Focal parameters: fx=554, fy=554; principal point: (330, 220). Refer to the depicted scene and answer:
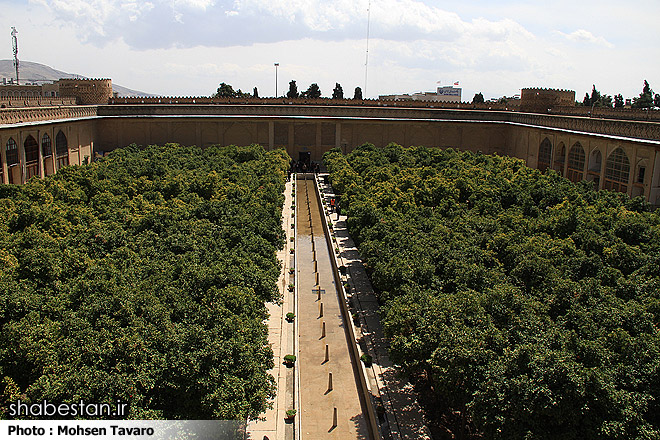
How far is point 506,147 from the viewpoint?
55531 millimetres

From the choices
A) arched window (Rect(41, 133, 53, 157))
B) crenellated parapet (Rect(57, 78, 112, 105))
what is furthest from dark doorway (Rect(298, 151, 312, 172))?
arched window (Rect(41, 133, 53, 157))

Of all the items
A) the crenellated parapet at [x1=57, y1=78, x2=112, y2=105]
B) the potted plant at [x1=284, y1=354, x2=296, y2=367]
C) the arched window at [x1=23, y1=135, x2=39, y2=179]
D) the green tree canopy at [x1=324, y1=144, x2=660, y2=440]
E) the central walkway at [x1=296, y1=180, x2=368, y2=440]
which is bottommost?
the central walkway at [x1=296, y1=180, x2=368, y2=440]

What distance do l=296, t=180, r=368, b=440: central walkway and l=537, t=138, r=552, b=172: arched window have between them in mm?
23670

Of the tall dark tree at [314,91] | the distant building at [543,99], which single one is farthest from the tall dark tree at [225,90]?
the distant building at [543,99]

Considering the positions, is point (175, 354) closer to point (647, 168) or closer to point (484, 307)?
point (484, 307)

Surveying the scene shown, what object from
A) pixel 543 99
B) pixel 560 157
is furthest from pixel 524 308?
pixel 543 99

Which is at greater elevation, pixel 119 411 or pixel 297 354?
pixel 119 411

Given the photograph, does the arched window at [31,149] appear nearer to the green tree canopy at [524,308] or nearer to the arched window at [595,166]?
the green tree canopy at [524,308]

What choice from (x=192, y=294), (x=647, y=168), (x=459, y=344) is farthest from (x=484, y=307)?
(x=647, y=168)

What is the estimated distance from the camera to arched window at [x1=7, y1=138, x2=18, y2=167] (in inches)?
1347

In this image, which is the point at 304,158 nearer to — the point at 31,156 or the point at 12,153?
the point at 31,156

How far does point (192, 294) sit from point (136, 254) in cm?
380

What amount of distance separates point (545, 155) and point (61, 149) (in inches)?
1535

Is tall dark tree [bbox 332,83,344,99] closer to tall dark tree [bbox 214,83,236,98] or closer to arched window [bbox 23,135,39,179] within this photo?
tall dark tree [bbox 214,83,236,98]
